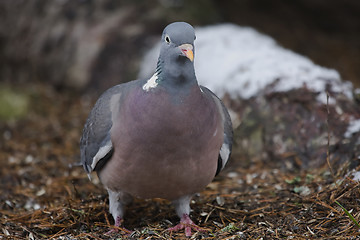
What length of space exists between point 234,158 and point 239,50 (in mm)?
1449

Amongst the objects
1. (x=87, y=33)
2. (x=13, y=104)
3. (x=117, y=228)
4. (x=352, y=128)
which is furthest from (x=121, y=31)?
(x=117, y=228)

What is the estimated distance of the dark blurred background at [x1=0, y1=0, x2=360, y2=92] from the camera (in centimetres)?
741

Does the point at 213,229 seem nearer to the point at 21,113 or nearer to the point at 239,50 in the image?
the point at 239,50

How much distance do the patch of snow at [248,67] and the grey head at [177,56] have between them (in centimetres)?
211

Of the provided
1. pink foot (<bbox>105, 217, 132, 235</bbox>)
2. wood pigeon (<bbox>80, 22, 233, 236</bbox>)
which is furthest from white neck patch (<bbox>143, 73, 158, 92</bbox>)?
pink foot (<bbox>105, 217, 132, 235</bbox>)

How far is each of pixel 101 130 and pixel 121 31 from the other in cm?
406

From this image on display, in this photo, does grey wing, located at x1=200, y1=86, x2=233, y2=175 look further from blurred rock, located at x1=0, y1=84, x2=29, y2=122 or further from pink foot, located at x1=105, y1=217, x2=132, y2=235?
blurred rock, located at x1=0, y1=84, x2=29, y2=122

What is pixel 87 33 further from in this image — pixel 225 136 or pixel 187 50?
pixel 187 50

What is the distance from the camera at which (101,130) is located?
3629 mm

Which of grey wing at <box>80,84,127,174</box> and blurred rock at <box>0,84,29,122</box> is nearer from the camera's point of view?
grey wing at <box>80,84,127,174</box>

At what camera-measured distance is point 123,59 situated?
7254mm

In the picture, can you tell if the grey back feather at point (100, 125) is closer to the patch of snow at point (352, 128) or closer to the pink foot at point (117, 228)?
the pink foot at point (117, 228)

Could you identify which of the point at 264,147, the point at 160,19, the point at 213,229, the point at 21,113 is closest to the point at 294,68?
the point at 264,147

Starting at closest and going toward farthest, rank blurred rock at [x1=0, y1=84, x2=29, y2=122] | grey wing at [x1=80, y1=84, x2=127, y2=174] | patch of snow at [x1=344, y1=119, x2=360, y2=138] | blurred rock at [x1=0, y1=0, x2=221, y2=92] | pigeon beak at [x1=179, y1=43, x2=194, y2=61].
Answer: pigeon beak at [x1=179, y1=43, x2=194, y2=61] → grey wing at [x1=80, y1=84, x2=127, y2=174] → patch of snow at [x1=344, y1=119, x2=360, y2=138] → blurred rock at [x1=0, y1=84, x2=29, y2=122] → blurred rock at [x1=0, y1=0, x2=221, y2=92]
